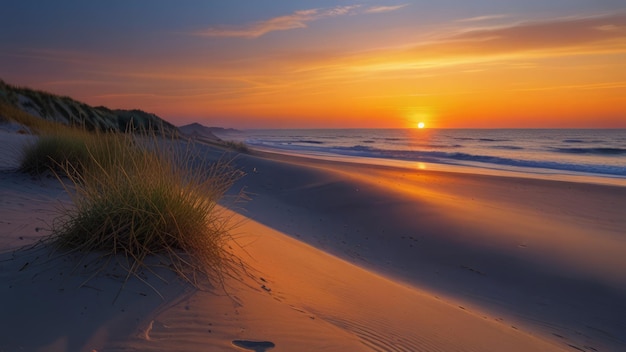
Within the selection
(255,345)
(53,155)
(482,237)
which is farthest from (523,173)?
(255,345)

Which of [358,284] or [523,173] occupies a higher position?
[523,173]

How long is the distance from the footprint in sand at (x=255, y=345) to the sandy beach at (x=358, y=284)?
0.4 inches

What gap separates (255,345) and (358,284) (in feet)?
7.04

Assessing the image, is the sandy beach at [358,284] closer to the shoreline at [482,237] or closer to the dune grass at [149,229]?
the shoreline at [482,237]

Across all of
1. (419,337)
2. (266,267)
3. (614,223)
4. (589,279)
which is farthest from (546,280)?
(614,223)

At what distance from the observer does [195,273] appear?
3561mm

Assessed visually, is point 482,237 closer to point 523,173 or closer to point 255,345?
point 255,345

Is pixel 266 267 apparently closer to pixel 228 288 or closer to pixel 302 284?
→ pixel 302 284

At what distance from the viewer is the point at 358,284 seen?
15.5 feet

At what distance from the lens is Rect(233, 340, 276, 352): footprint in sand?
2699 mm

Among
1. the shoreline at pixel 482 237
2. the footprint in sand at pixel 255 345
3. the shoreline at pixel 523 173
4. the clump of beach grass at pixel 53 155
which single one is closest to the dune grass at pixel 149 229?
the footprint in sand at pixel 255 345

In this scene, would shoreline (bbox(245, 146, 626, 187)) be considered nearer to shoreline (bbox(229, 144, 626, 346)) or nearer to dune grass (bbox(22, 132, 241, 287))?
shoreline (bbox(229, 144, 626, 346))

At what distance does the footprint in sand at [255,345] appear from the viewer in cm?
270

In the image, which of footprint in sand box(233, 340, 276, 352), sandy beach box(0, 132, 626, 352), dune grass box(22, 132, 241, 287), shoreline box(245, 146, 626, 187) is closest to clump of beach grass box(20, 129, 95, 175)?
sandy beach box(0, 132, 626, 352)
